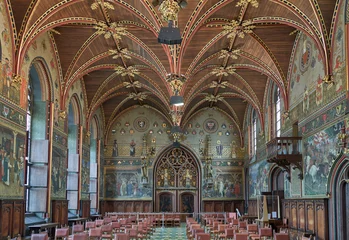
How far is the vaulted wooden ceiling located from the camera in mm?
20609

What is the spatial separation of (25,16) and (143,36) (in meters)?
7.05

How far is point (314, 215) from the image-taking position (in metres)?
22.3

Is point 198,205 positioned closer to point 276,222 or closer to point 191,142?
point 191,142

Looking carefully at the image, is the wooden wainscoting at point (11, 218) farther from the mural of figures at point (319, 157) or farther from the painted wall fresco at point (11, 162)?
the mural of figures at point (319, 157)

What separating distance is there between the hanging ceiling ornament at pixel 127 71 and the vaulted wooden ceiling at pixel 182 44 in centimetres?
26

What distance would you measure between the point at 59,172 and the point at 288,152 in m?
13.1

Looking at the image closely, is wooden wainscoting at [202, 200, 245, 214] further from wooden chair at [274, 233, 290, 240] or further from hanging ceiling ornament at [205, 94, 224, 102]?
wooden chair at [274, 233, 290, 240]

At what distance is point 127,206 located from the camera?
42.2 m

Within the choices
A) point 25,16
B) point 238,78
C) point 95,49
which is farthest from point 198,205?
point 25,16

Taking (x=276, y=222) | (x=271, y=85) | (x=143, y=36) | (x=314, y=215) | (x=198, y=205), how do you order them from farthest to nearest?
(x=198, y=205) → (x=271, y=85) → (x=276, y=222) → (x=143, y=36) → (x=314, y=215)

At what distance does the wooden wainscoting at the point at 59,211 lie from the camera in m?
25.9

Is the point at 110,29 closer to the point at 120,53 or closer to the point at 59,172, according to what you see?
the point at 120,53

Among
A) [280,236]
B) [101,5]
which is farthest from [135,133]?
[280,236]

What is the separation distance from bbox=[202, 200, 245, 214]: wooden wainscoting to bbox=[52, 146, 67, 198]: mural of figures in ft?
56.8
